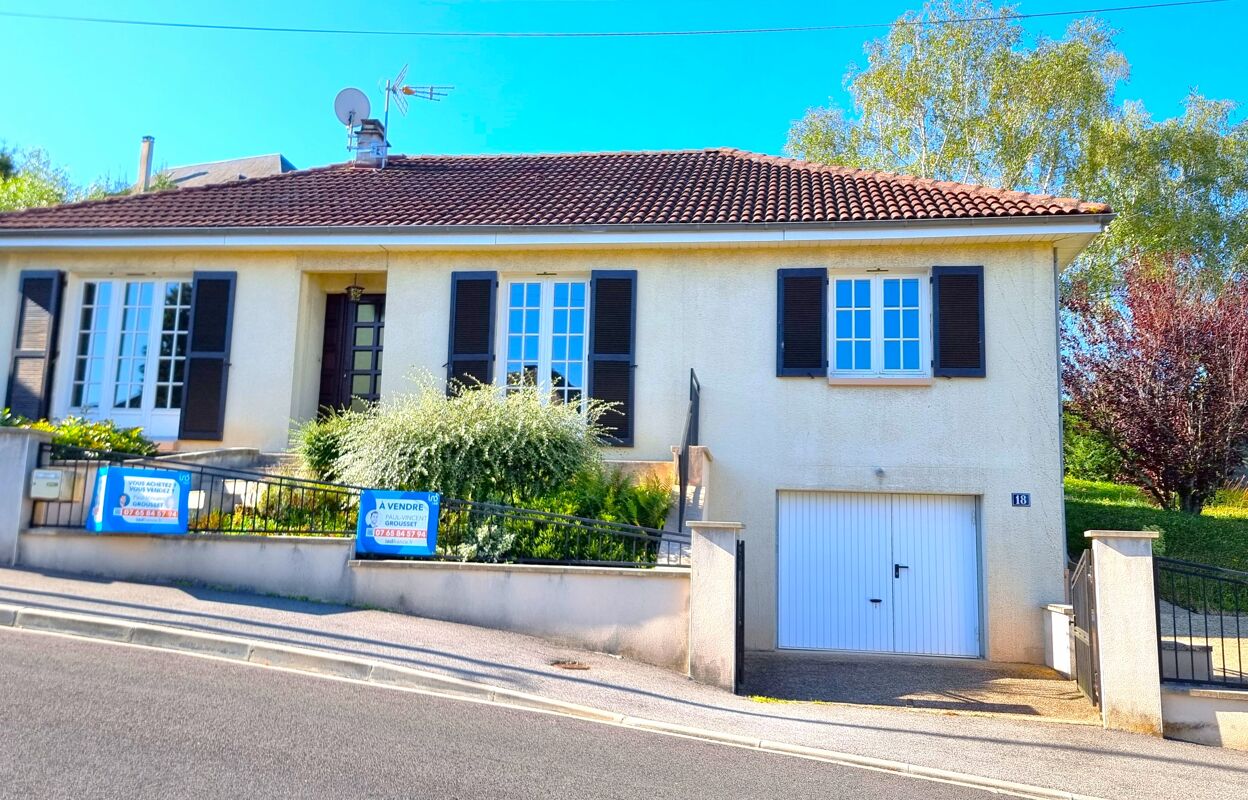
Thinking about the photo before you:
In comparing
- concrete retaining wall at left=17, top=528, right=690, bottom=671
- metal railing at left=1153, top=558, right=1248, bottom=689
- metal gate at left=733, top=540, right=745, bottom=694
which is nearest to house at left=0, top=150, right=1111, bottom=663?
metal railing at left=1153, top=558, right=1248, bottom=689

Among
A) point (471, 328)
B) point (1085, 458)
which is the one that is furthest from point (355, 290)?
point (1085, 458)

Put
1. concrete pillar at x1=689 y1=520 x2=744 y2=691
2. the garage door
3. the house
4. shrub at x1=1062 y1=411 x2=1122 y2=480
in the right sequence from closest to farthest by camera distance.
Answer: concrete pillar at x1=689 y1=520 x2=744 y2=691, the garage door, the house, shrub at x1=1062 y1=411 x2=1122 y2=480

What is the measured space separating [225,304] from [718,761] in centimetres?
986

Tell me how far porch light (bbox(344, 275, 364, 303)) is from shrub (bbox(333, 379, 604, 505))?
3.62m

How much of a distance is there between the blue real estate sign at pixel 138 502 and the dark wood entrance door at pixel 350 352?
4.24 meters

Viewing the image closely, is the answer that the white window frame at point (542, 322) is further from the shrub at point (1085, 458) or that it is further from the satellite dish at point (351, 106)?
the shrub at point (1085, 458)

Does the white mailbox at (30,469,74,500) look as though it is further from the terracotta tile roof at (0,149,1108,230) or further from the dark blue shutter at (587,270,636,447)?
the dark blue shutter at (587,270,636,447)

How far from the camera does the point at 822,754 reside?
609 centimetres

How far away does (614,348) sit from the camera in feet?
38.6

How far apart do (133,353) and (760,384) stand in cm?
885

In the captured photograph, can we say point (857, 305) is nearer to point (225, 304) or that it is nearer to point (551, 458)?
point (551, 458)

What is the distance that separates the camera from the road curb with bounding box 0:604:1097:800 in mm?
6062

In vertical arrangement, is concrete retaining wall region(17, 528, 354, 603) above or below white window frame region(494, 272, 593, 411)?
below

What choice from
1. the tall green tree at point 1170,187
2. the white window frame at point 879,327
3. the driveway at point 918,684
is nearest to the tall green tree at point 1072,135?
the tall green tree at point 1170,187
